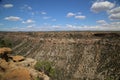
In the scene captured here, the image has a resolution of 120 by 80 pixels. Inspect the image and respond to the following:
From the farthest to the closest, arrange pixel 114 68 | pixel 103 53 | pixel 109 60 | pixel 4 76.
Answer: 1. pixel 103 53
2. pixel 109 60
3. pixel 114 68
4. pixel 4 76

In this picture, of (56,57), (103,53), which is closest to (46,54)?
(56,57)

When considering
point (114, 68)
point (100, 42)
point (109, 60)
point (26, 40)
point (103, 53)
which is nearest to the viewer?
point (114, 68)

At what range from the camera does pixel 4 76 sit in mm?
11172

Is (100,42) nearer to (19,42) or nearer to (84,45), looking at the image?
(84,45)

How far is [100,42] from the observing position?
4156 cm

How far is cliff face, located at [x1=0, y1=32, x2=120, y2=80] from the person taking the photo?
33900mm

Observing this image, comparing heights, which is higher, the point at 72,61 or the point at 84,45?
the point at 84,45

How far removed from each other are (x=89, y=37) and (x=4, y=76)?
37.3 meters

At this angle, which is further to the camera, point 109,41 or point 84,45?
point 84,45

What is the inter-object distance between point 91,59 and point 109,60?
14.5 ft

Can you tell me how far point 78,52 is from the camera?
4231cm

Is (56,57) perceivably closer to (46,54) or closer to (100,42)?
(46,54)

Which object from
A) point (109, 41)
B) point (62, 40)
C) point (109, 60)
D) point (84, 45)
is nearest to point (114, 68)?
point (109, 60)

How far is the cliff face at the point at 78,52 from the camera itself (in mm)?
33900
